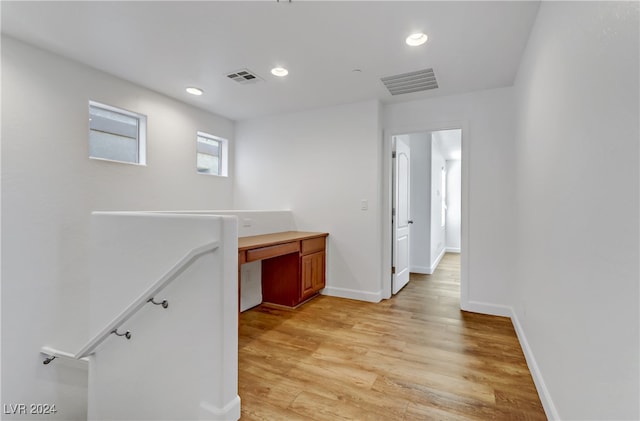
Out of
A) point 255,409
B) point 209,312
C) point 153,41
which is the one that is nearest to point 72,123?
point 153,41

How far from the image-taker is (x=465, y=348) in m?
2.60

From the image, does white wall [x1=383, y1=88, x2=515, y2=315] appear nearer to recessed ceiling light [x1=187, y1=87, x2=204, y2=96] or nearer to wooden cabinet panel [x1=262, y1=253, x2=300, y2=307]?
wooden cabinet panel [x1=262, y1=253, x2=300, y2=307]

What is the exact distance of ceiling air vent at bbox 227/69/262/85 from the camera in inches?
122

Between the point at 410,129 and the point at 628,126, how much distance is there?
9.91ft

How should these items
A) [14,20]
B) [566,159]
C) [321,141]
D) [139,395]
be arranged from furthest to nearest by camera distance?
[321,141], [14,20], [139,395], [566,159]

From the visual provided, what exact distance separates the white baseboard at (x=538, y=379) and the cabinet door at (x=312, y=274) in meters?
2.24

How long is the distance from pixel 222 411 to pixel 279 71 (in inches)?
115

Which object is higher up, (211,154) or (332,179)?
(211,154)

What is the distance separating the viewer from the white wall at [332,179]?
388cm

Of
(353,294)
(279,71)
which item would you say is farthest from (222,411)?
(279,71)

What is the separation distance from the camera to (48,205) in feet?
8.74

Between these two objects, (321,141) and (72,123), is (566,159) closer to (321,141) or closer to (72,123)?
(321,141)

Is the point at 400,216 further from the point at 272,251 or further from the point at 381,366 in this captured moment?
the point at 381,366

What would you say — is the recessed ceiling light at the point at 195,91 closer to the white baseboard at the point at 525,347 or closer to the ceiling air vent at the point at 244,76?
the ceiling air vent at the point at 244,76
